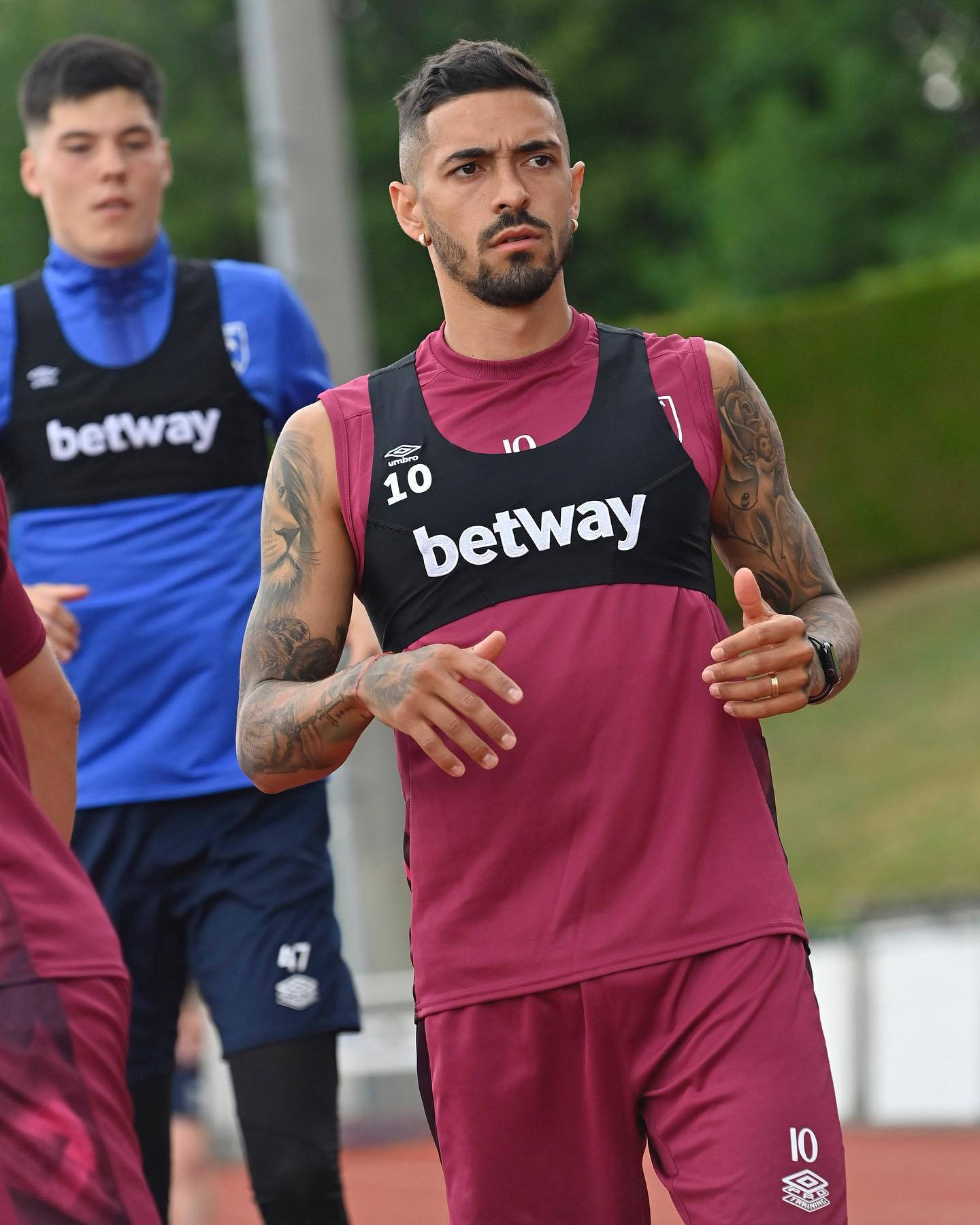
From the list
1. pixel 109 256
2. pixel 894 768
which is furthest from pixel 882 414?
pixel 109 256

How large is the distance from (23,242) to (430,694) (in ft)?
111

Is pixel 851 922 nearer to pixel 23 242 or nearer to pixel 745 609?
pixel 745 609

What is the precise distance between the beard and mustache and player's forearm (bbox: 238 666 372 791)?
0.72 m

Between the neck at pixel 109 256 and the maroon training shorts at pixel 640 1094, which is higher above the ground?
the neck at pixel 109 256

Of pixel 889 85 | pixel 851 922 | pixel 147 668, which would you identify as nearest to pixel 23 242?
pixel 889 85

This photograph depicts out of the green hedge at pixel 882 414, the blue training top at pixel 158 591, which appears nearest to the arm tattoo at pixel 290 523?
Result: the blue training top at pixel 158 591

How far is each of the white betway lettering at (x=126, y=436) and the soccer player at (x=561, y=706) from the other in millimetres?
1078

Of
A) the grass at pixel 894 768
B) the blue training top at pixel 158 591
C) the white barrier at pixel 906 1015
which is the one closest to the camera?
the blue training top at pixel 158 591

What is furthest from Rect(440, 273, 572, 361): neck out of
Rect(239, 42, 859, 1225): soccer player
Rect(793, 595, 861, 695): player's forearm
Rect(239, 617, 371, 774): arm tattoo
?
Rect(793, 595, 861, 695): player's forearm

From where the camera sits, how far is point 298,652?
3.62 meters

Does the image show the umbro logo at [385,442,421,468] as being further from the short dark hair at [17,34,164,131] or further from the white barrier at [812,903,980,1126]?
the white barrier at [812,903,980,1126]

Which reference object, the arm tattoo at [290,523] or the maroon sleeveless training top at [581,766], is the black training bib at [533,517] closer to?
the maroon sleeveless training top at [581,766]

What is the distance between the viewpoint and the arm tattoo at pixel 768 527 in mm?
3625

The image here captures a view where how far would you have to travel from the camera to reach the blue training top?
15.1 ft
